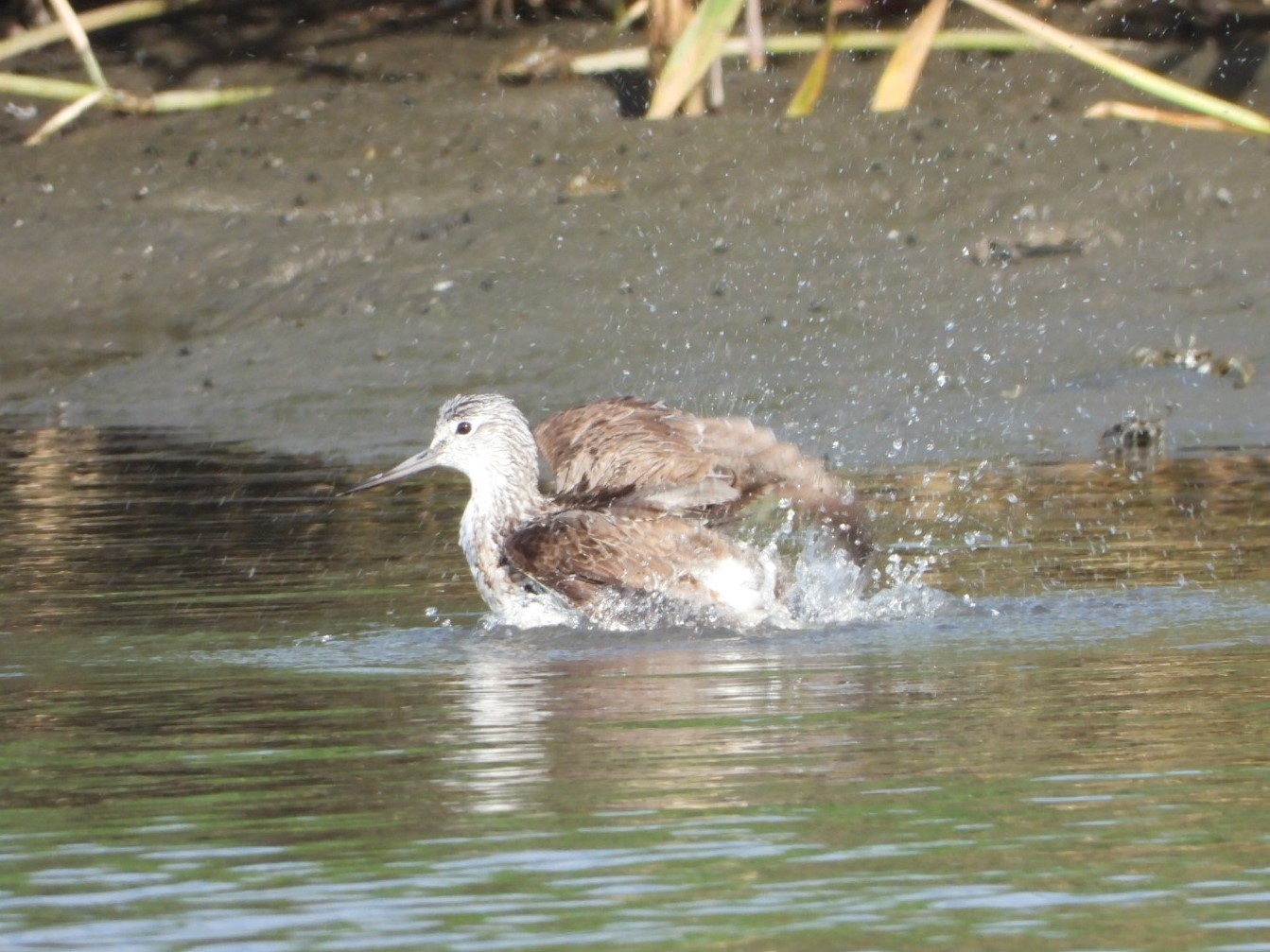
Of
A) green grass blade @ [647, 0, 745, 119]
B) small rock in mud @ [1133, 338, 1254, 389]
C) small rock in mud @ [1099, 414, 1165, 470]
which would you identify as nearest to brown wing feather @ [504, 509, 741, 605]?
small rock in mud @ [1099, 414, 1165, 470]

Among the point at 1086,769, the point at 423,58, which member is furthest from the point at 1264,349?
the point at 1086,769

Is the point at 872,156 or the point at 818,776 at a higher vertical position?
the point at 872,156

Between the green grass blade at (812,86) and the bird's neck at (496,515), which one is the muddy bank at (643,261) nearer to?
the green grass blade at (812,86)

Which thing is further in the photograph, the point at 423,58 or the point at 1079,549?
the point at 423,58

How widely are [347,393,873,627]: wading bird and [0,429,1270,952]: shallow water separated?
0.65ft

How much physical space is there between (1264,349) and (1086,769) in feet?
24.3

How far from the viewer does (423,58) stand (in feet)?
53.2

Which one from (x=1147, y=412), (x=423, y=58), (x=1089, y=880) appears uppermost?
(x=423, y=58)

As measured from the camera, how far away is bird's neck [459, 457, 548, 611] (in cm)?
788

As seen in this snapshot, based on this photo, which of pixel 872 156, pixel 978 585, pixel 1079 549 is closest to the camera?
pixel 978 585

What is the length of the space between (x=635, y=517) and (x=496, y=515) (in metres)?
0.78

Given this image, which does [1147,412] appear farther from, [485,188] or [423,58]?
[423,58]

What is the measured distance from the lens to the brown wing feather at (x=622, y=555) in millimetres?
7430

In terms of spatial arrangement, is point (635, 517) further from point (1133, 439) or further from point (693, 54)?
point (693, 54)
